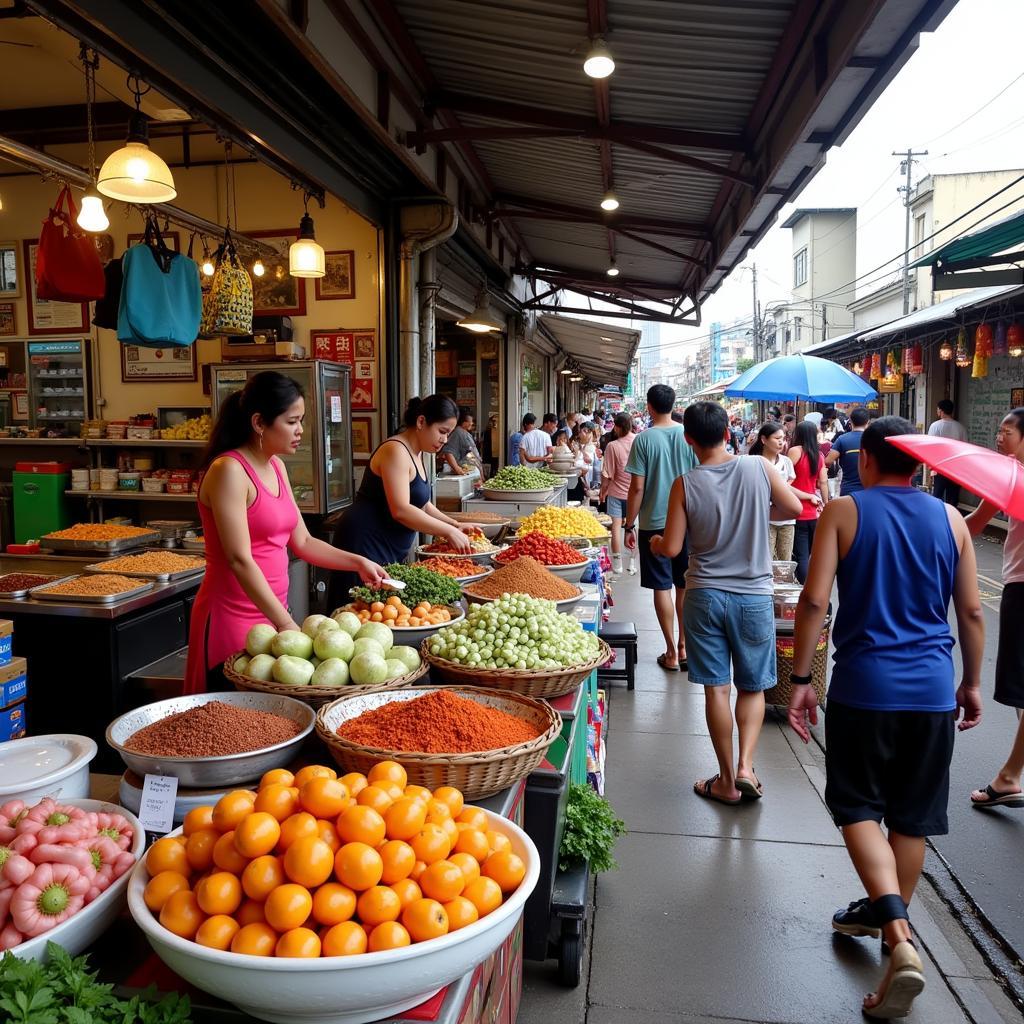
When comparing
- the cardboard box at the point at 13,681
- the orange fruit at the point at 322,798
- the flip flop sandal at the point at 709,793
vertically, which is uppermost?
the orange fruit at the point at 322,798

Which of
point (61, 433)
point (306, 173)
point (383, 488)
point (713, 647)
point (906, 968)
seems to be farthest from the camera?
point (61, 433)

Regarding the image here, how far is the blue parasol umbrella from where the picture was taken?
8352 mm

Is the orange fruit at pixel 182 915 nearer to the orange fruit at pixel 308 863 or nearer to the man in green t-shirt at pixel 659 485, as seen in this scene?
the orange fruit at pixel 308 863

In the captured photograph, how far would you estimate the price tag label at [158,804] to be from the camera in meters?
1.87

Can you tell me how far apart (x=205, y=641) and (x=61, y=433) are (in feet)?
22.0

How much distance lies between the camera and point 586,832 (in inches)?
127

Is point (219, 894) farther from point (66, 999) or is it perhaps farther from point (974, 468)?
point (974, 468)

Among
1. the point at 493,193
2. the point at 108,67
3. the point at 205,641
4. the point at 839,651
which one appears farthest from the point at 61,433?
the point at 839,651

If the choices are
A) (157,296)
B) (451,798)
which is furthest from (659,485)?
(451,798)

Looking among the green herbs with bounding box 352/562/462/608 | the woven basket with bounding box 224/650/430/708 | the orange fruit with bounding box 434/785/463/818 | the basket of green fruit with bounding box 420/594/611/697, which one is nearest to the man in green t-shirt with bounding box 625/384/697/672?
the green herbs with bounding box 352/562/462/608

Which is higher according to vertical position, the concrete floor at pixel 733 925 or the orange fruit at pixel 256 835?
the orange fruit at pixel 256 835

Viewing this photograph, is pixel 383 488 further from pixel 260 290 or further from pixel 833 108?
pixel 260 290

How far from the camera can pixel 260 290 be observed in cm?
834

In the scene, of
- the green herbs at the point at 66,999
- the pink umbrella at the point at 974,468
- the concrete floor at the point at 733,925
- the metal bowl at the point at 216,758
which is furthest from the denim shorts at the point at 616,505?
the green herbs at the point at 66,999
